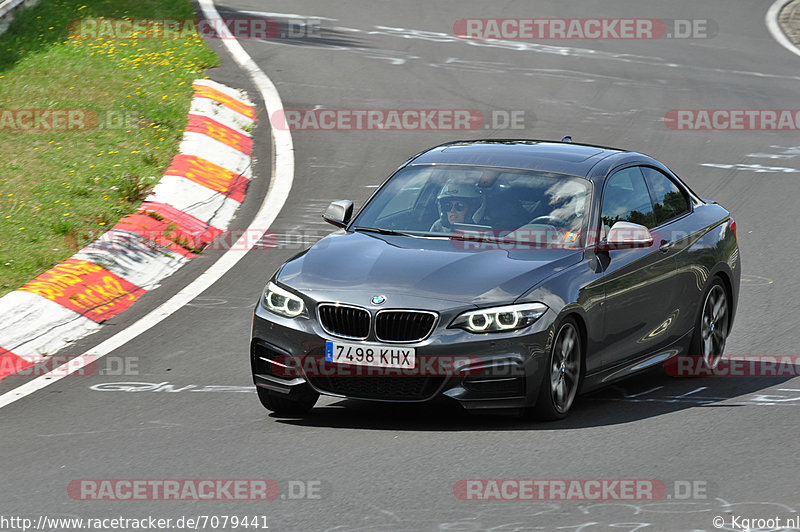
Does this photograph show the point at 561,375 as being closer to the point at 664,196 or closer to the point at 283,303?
the point at 283,303

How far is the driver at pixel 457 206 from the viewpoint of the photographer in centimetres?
875

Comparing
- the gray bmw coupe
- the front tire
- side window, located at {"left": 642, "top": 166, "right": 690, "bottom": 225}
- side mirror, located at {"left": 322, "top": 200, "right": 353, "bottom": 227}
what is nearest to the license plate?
the gray bmw coupe

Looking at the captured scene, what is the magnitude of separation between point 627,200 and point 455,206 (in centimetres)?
123

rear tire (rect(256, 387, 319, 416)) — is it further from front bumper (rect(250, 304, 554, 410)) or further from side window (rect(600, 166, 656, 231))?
side window (rect(600, 166, 656, 231))

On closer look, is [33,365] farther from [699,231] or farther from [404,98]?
[404,98]

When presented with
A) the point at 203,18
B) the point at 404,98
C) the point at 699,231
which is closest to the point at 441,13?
the point at 203,18

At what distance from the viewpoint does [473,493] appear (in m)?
6.52

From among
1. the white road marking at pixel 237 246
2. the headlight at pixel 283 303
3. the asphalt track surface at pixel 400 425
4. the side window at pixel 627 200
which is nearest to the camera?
the asphalt track surface at pixel 400 425

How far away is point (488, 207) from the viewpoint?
878 centimetres

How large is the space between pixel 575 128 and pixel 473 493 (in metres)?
11.7

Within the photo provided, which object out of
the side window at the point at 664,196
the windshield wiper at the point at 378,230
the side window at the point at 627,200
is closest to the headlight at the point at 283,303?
the windshield wiper at the point at 378,230

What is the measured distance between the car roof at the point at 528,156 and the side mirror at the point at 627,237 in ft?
1.85

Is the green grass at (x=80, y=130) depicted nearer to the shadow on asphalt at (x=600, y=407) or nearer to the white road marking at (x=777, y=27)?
the shadow on asphalt at (x=600, y=407)

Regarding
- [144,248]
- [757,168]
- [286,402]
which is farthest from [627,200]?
[757,168]
